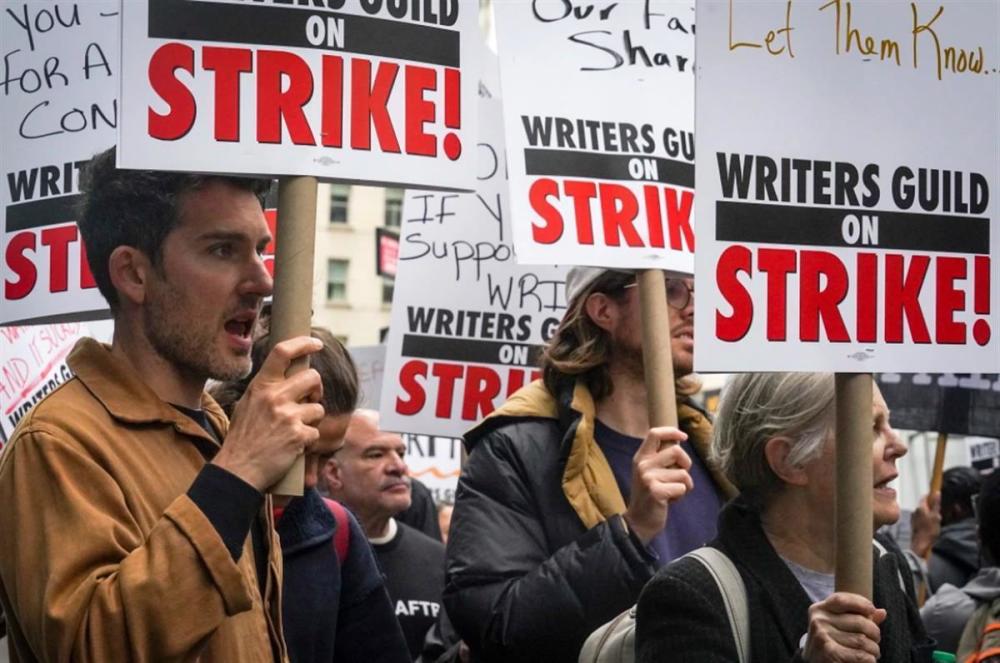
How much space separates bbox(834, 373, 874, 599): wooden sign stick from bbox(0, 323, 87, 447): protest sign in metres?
3.09

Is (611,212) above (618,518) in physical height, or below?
above

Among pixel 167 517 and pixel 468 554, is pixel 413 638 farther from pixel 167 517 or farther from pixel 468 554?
pixel 167 517

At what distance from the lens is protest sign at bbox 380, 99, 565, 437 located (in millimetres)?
6641

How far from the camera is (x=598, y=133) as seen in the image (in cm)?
487

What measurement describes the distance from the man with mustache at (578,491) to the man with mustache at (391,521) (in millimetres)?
1770

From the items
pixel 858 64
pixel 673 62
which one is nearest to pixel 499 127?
pixel 673 62

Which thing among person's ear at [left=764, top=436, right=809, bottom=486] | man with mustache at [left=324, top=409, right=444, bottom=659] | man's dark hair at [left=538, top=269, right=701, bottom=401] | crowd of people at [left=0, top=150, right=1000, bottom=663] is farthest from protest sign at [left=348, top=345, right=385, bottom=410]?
person's ear at [left=764, top=436, right=809, bottom=486]

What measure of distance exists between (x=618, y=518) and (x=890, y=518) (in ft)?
2.36

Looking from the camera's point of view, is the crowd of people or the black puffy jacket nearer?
the crowd of people

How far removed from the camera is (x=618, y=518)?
4211 millimetres

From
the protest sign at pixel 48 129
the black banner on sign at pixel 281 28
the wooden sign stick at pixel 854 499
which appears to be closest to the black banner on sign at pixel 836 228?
the wooden sign stick at pixel 854 499

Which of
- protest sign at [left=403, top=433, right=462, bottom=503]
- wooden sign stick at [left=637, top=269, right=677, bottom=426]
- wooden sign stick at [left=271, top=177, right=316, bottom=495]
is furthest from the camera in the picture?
protest sign at [left=403, top=433, right=462, bottom=503]

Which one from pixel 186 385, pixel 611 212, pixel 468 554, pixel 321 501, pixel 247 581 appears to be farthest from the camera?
pixel 611 212

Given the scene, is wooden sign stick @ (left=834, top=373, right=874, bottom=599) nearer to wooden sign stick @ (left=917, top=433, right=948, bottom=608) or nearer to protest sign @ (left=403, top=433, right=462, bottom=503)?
wooden sign stick @ (left=917, top=433, right=948, bottom=608)
